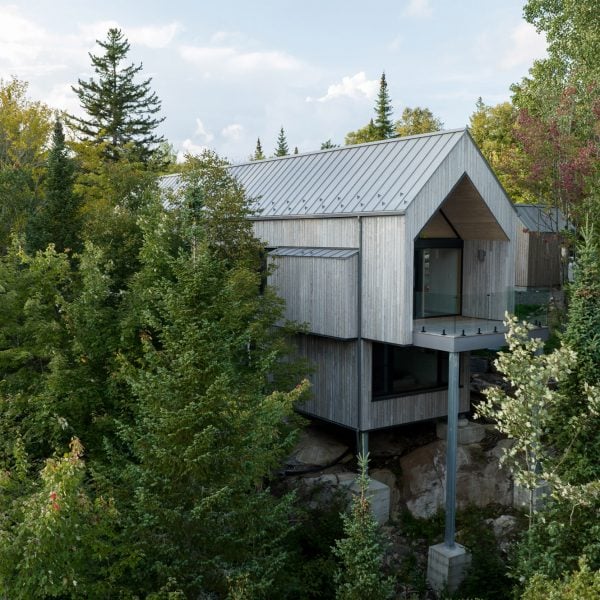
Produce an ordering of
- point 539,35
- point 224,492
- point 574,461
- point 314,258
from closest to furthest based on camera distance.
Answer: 1. point 224,492
2. point 574,461
3. point 314,258
4. point 539,35

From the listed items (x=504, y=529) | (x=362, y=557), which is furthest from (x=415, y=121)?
(x=362, y=557)

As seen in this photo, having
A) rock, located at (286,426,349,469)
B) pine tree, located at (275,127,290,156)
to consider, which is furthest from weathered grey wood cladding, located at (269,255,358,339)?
pine tree, located at (275,127,290,156)

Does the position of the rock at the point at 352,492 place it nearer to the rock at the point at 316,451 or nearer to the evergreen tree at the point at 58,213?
the rock at the point at 316,451

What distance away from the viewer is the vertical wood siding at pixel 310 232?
2016 centimetres

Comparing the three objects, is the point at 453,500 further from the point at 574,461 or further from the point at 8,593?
the point at 8,593

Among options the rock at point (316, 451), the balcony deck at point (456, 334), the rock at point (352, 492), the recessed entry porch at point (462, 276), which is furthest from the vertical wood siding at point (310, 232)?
the rock at point (352, 492)

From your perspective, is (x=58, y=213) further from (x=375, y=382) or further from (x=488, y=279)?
(x=488, y=279)

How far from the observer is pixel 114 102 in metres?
50.2

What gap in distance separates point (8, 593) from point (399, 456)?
14640mm

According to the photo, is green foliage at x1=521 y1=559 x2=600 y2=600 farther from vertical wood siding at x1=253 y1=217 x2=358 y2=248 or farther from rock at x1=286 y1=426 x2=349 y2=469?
vertical wood siding at x1=253 y1=217 x2=358 y2=248

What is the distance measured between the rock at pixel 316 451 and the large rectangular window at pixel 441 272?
232 inches

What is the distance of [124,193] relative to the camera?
2294 centimetres

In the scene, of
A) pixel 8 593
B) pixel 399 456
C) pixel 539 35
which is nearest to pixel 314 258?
pixel 399 456

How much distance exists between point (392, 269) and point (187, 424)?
8.88 meters
